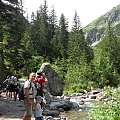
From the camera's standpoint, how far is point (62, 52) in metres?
79.9

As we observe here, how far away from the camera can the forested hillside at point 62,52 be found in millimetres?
39094

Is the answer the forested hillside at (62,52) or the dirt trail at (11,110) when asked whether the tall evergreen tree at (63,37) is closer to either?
the forested hillside at (62,52)

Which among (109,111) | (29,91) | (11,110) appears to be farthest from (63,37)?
(109,111)

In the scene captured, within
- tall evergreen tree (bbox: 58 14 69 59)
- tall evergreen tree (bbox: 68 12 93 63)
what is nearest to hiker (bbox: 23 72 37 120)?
tall evergreen tree (bbox: 68 12 93 63)

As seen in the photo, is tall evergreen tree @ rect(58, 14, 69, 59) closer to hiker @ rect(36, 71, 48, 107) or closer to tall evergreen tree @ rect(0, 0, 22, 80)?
tall evergreen tree @ rect(0, 0, 22, 80)

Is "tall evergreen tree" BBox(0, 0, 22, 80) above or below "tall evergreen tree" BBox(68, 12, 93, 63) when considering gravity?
below

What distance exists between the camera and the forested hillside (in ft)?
128

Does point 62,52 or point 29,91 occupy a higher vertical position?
point 62,52

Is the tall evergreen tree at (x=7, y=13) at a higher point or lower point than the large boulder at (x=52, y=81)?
higher

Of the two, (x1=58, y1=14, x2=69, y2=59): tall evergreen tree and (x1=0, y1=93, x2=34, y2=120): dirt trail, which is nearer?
(x1=0, y1=93, x2=34, y2=120): dirt trail

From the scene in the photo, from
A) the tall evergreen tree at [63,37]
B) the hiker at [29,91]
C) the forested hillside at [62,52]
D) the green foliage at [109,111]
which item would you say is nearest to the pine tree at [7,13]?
the forested hillside at [62,52]

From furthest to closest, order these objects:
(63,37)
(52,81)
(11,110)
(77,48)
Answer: (63,37) < (77,48) < (52,81) < (11,110)

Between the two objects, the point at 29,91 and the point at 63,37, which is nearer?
the point at 29,91

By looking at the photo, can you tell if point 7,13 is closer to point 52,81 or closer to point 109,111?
point 52,81
